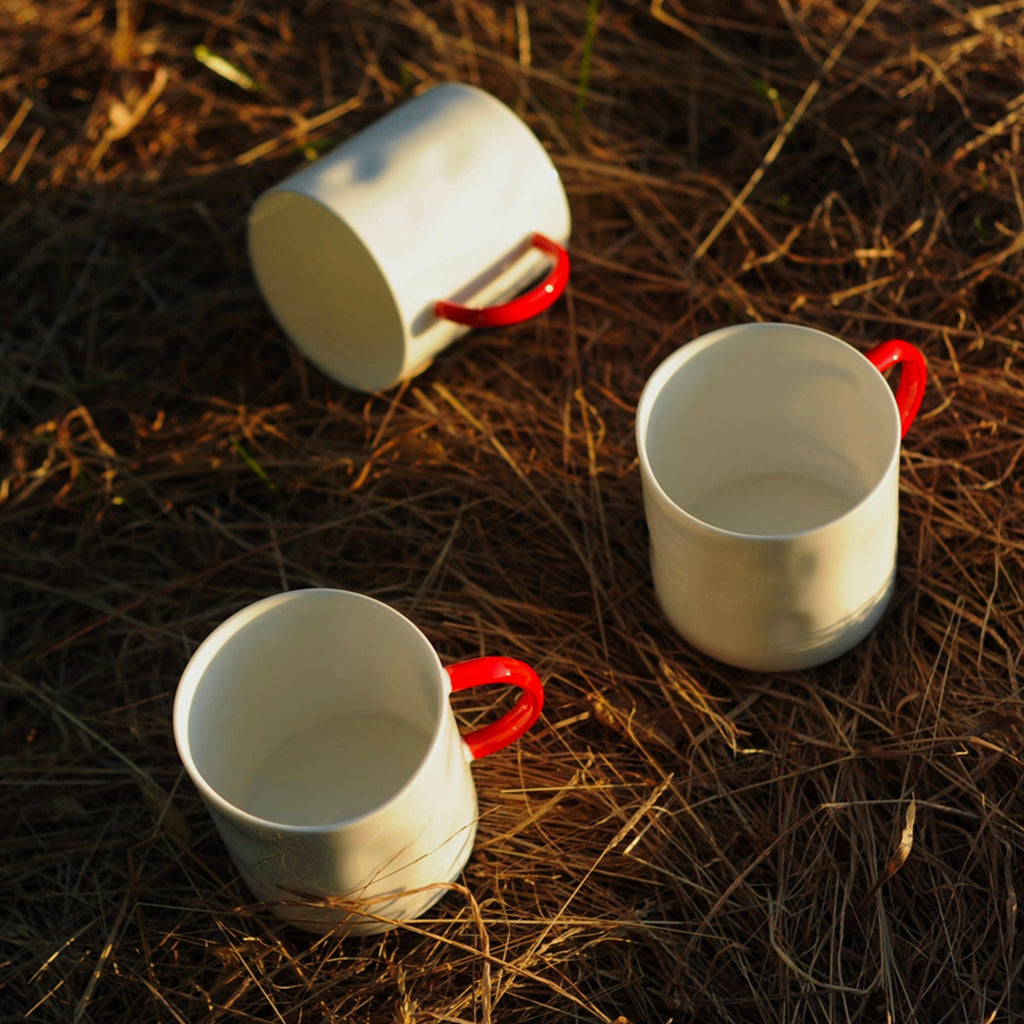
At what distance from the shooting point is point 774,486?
164cm

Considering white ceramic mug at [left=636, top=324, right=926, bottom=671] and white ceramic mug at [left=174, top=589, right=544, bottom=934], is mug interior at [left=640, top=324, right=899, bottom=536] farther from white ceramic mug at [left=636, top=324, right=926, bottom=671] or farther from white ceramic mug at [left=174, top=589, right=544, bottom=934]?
white ceramic mug at [left=174, top=589, right=544, bottom=934]

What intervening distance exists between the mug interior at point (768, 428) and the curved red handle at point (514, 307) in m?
0.27

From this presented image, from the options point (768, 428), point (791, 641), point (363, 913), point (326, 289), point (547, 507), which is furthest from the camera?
point (326, 289)

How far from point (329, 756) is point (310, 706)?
0.21ft

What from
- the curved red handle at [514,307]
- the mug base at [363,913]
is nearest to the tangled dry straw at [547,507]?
the mug base at [363,913]

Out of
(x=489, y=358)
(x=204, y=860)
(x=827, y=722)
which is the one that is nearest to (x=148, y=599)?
(x=204, y=860)

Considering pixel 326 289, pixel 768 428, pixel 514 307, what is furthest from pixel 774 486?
pixel 326 289

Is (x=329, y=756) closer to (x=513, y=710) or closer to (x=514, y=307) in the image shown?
(x=513, y=710)

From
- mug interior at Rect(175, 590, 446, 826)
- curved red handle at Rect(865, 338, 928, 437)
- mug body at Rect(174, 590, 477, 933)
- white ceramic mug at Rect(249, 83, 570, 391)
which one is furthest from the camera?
white ceramic mug at Rect(249, 83, 570, 391)

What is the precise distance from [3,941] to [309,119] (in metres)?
1.41

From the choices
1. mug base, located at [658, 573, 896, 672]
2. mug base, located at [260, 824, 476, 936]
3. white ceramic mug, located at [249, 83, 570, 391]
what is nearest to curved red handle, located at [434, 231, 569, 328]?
white ceramic mug, located at [249, 83, 570, 391]

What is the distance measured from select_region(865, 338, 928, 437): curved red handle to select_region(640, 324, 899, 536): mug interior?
4cm

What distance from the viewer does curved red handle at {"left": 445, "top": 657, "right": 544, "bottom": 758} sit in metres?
1.30

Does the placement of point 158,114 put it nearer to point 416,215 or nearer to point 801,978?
point 416,215
